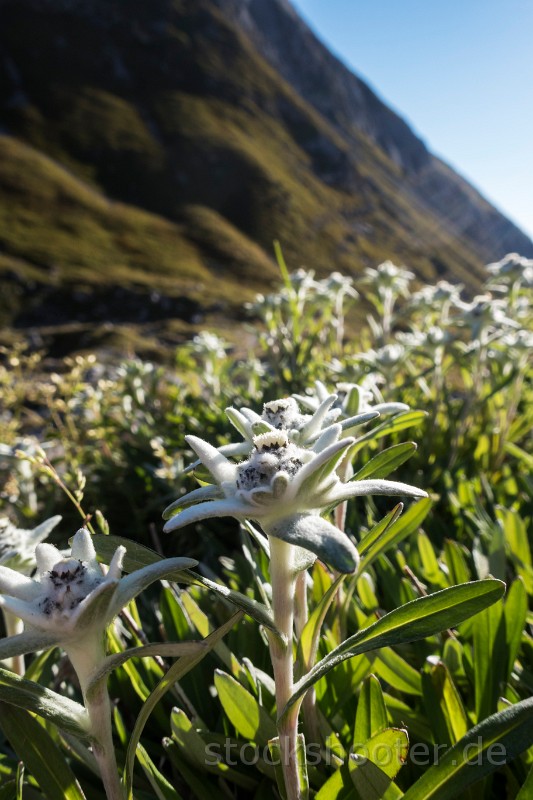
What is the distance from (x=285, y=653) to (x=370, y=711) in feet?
1.16

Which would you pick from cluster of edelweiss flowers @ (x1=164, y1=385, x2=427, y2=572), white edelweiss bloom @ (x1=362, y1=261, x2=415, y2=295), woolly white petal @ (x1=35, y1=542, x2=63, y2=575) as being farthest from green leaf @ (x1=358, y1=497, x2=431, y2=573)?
white edelweiss bloom @ (x1=362, y1=261, x2=415, y2=295)

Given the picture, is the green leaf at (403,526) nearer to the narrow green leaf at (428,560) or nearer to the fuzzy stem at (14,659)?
the narrow green leaf at (428,560)

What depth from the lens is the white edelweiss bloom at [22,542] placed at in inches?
52.1

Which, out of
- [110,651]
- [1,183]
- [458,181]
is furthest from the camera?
[458,181]

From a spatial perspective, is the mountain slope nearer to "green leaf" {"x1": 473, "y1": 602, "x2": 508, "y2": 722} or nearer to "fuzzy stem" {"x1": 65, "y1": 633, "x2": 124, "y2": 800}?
"green leaf" {"x1": 473, "y1": 602, "x2": 508, "y2": 722}

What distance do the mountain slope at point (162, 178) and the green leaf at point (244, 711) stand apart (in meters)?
24.0

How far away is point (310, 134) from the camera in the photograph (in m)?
80.4

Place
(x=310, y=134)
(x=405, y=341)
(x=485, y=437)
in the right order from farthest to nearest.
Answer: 1. (x=310, y=134)
2. (x=405, y=341)
3. (x=485, y=437)

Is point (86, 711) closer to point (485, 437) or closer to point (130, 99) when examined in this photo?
point (485, 437)

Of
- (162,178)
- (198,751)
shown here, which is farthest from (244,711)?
(162,178)

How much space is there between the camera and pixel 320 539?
0.74 meters

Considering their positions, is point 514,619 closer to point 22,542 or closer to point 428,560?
point 428,560

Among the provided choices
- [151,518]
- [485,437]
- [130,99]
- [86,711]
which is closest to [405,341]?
[485,437]

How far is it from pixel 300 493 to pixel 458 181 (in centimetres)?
15809
